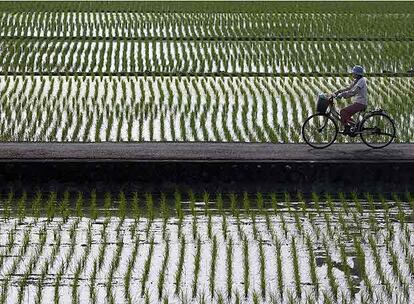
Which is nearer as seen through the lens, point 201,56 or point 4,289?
point 4,289

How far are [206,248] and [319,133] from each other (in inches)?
174

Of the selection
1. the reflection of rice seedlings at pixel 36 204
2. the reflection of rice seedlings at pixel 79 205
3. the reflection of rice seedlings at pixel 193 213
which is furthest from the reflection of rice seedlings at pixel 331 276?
the reflection of rice seedlings at pixel 36 204

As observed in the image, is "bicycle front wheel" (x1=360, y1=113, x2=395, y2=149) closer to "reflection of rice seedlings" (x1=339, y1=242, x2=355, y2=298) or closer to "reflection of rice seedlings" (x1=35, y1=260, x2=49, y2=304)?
"reflection of rice seedlings" (x1=339, y1=242, x2=355, y2=298)

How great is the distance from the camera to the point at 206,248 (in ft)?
23.3

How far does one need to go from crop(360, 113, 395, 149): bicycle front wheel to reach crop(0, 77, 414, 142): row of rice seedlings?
31cm

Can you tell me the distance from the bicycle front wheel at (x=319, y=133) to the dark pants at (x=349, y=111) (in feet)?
0.35

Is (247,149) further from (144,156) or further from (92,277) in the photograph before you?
(92,277)

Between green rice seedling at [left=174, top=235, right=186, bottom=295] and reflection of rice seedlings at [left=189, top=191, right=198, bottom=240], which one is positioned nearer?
green rice seedling at [left=174, top=235, right=186, bottom=295]

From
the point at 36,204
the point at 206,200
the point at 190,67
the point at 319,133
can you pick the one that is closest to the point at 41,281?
the point at 36,204

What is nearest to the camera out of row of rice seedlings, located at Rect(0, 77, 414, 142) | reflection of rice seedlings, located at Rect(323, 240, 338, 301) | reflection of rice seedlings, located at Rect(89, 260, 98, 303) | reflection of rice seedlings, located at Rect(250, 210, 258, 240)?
reflection of rice seedlings, located at Rect(89, 260, 98, 303)

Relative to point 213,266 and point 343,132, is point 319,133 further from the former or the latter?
point 213,266

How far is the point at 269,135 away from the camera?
37.2ft

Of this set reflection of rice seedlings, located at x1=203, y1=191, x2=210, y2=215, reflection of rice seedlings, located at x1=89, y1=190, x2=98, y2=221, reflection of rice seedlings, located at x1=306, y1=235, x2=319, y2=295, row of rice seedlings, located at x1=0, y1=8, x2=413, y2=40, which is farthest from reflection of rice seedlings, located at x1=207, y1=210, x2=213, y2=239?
row of rice seedlings, located at x1=0, y1=8, x2=413, y2=40

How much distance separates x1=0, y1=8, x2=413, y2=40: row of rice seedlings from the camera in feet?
64.3
